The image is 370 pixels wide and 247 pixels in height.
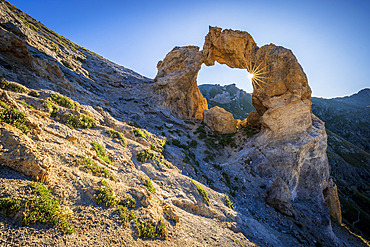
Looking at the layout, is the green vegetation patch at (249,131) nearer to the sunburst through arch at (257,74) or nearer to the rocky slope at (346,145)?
the sunburst through arch at (257,74)

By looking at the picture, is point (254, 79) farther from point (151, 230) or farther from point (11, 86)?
point (11, 86)

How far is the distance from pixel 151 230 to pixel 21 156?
247 inches

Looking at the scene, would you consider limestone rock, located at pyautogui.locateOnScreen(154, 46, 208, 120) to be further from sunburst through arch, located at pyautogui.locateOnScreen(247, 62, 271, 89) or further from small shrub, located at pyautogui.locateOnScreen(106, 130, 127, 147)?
small shrub, located at pyautogui.locateOnScreen(106, 130, 127, 147)

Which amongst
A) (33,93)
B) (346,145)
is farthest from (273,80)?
(346,145)

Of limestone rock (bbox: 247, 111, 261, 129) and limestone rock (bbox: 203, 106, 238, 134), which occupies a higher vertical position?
limestone rock (bbox: 247, 111, 261, 129)

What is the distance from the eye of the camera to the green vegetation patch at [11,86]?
1148cm

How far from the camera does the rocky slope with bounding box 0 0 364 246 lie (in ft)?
19.9

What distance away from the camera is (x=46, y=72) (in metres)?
17.3

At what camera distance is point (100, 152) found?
36.2ft

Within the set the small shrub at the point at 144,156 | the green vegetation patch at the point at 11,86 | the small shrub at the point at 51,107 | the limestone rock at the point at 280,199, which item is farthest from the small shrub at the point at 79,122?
the limestone rock at the point at 280,199

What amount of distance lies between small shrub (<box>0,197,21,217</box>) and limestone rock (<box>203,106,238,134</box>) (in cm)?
3412

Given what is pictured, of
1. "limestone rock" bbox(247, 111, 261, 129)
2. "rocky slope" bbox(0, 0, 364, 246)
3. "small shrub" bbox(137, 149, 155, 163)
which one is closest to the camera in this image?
"rocky slope" bbox(0, 0, 364, 246)

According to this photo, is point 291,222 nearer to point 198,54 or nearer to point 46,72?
point 46,72

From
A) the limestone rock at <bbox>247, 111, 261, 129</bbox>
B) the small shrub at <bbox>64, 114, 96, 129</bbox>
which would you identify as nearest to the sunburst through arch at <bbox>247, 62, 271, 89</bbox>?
the limestone rock at <bbox>247, 111, 261, 129</bbox>
